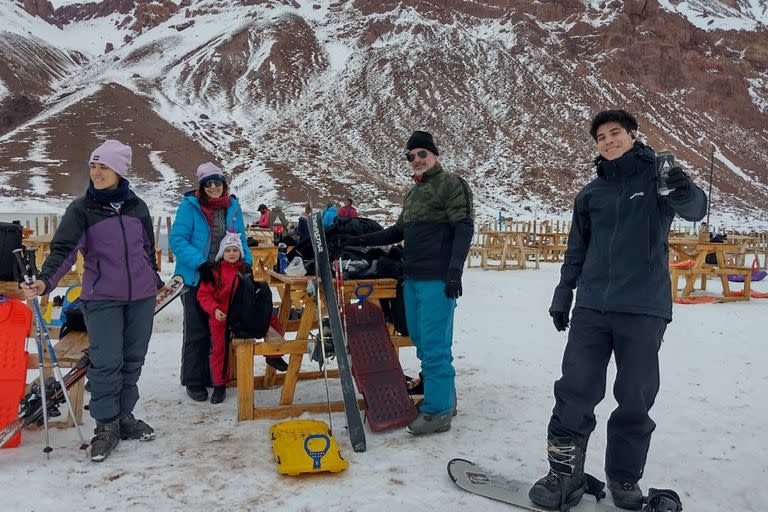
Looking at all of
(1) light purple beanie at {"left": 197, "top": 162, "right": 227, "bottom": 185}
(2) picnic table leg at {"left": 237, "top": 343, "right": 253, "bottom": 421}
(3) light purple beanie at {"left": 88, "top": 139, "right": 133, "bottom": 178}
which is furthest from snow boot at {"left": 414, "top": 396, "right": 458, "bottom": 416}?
(3) light purple beanie at {"left": 88, "top": 139, "right": 133, "bottom": 178}

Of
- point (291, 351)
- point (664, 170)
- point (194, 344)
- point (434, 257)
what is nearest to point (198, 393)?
point (194, 344)

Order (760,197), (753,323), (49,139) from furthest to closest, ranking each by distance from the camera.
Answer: (760,197) → (49,139) → (753,323)

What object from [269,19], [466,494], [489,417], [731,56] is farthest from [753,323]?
[731,56]

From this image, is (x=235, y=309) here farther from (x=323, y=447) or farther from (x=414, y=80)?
(x=414, y=80)

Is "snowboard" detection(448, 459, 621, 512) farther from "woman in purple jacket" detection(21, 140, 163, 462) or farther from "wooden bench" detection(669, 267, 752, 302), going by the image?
"wooden bench" detection(669, 267, 752, 302)

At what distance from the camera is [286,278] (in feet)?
12.9

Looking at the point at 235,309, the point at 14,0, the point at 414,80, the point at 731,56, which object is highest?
the point at 14,0

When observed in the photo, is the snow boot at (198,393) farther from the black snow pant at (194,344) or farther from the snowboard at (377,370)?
Result: the snowboard at (377,370)

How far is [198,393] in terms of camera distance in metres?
4.21

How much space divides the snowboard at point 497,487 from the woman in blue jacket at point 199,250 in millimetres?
2069

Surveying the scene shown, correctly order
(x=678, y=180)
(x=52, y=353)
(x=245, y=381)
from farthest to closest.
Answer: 1. (x=245, y=381)
2. (x=52, y=353)
3. (x=678, y=180)

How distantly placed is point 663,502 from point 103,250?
3024mm

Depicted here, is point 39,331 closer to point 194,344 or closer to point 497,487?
point 194,344

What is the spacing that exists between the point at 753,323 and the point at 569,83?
57780 mm
